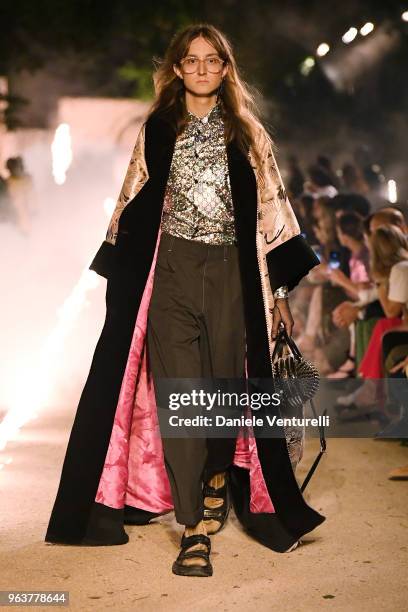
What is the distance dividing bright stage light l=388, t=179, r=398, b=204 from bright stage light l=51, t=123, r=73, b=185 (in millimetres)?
4210

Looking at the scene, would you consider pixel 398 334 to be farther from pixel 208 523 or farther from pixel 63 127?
pixel 63 127

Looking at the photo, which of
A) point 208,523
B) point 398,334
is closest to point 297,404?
point 208,523

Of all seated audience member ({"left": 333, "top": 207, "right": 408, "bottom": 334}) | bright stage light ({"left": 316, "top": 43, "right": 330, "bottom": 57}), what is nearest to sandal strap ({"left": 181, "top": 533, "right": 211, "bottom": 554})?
seated audience member ({"left": 333, "top": 207, "right": 408, "bottom": 334})

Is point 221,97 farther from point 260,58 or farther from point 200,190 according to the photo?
point 260,58

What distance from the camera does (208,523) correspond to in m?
4.46

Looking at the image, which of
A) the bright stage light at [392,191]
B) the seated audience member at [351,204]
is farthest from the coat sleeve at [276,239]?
the bright stage light at [392,191]

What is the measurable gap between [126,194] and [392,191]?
546 cm

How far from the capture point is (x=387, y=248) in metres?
7.00

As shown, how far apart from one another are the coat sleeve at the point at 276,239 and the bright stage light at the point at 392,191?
505 centimetres

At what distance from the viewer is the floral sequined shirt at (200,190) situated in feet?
13.8

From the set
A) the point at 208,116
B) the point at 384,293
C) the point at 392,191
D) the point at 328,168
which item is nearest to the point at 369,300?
the point at 384,293

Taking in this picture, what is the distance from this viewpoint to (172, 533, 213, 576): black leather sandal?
3.86 meters

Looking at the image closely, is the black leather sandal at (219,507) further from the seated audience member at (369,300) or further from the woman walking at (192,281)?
the seated audience member at (369,300)

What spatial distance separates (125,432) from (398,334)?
2.93 metres
